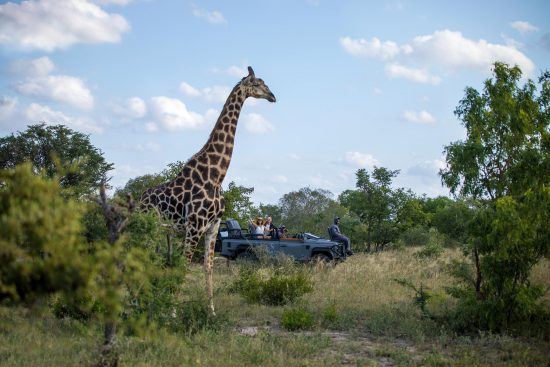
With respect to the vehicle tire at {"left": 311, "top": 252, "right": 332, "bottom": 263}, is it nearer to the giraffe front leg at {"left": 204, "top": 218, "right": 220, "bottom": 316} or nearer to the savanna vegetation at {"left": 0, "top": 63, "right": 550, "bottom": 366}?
the savanna vegetation at {"left": 0, "top": 63, "right": 550, "bottom": 366}

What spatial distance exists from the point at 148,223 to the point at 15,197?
3.40 metres

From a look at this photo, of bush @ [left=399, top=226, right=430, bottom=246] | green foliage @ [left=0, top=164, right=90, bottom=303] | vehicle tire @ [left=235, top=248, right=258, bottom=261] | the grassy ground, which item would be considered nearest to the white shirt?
vehicle tire @ [left=235, top=248, right=258, bottom=261]

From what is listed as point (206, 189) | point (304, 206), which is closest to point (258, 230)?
point (206, 189)

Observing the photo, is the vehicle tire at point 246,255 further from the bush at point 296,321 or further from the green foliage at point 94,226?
the green foliage at point 94,226

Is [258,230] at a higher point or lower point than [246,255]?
higher

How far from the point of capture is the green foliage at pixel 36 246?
10.9 feet

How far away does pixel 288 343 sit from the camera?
7.29 metres

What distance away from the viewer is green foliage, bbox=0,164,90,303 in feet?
10.9

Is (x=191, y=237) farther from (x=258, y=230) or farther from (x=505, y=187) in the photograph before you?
(x=258, y=230)

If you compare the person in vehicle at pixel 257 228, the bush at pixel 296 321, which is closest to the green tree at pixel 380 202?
the person in vehicle at pixel 257 228

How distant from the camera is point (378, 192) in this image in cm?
2264

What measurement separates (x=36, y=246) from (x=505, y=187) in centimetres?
741

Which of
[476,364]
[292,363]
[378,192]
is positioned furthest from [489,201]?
[378,192]

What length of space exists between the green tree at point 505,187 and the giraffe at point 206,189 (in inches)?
140
